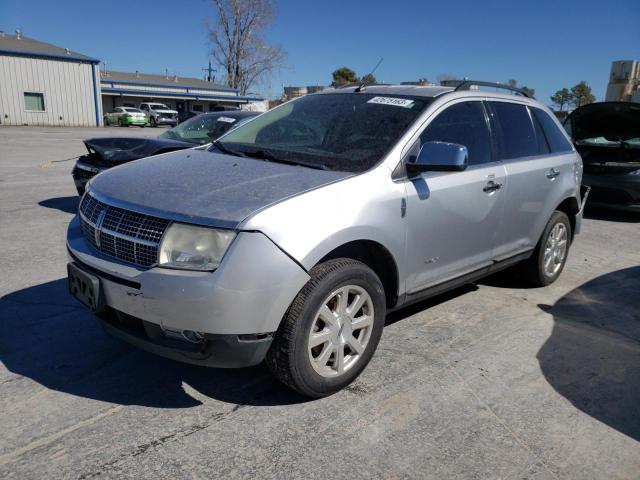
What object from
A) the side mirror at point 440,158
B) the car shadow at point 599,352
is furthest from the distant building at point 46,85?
the side mirror at point 440,158

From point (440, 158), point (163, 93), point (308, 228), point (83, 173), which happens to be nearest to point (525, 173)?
point (440, 158)

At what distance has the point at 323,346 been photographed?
2938mm

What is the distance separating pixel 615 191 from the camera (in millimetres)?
8500

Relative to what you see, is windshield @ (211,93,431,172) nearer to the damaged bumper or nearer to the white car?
the damaged bumper

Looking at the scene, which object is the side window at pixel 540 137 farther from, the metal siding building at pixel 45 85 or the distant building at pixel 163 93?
the distant building at pixel 163 93

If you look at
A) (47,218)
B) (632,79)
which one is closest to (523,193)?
(47,218)

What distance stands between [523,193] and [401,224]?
1615 millimetres

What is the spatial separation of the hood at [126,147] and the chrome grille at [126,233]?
4.34 m

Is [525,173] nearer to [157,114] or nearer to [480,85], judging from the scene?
[480,85]

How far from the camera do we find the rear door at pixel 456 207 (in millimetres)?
3395

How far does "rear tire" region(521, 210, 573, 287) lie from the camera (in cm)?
488

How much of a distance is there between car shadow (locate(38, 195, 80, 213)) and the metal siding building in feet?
100

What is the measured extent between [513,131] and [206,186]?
2728 mm

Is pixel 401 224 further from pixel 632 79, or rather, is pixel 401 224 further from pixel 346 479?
pixel 632 79
